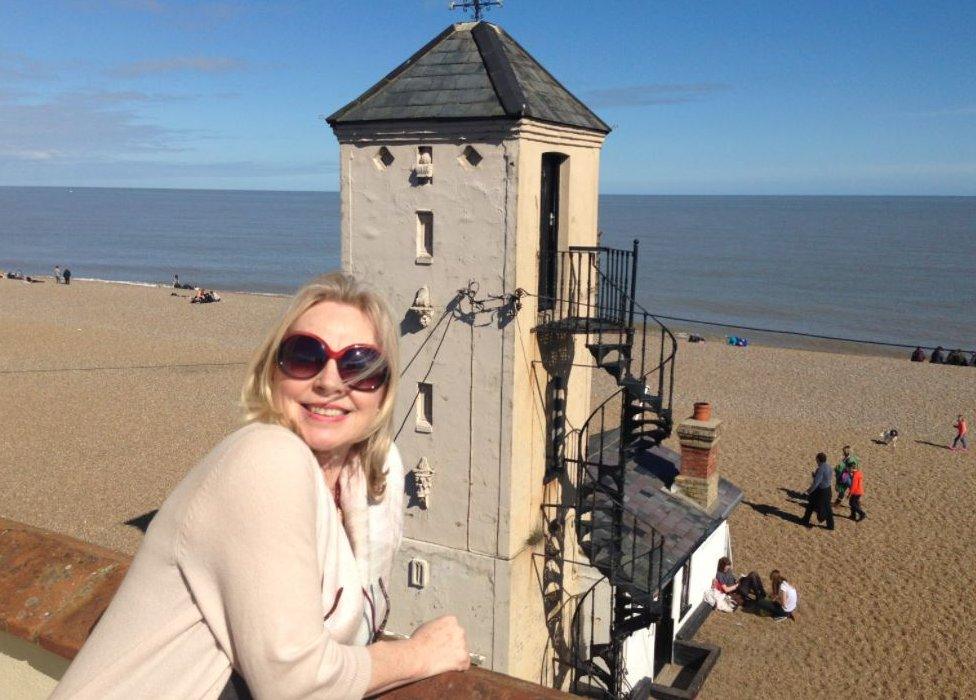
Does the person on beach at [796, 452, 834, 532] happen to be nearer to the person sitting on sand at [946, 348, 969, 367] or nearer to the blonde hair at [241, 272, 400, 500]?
the blonde hair at [241, 272, 400, 500]

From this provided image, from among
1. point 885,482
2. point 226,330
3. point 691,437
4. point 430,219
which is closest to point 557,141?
point 430,219

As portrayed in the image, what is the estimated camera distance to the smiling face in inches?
91.0

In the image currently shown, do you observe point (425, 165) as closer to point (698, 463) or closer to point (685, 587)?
point (698, 463)

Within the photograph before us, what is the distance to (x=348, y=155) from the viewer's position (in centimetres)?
1153

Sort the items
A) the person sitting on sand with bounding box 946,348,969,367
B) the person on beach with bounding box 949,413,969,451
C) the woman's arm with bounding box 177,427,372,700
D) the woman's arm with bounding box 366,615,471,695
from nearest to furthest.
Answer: the woman's arm with bounding box 177,427,372,700
the woman's arm with bounding box 366,615,471,695
the person on beach with bounding box 949,413,969,451
the person sitting on sand with bounding box 946,348,969,367

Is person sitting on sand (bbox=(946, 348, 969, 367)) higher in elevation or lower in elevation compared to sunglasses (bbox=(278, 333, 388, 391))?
lower

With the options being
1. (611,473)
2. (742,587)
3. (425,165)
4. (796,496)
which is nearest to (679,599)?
(742,587)

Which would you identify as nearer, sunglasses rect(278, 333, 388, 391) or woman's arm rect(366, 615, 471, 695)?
woman's arm rect(366, 615, 471, 695)

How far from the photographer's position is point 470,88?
10992 mm

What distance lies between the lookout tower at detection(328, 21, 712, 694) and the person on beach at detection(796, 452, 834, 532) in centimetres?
893

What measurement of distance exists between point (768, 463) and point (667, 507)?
40.8 ft

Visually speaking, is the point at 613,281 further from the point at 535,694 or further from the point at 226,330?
the point at 226,330

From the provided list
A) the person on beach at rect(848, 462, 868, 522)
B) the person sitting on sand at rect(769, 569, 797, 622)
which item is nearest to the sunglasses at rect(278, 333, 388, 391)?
the person sitting on sand at rect(769, 569, 797, 622)

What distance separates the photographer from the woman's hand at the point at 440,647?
228 centimetres
